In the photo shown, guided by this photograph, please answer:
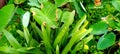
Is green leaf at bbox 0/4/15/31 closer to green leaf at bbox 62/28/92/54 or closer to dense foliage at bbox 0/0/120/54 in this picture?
dense foliage at bbox 0/0/120/54

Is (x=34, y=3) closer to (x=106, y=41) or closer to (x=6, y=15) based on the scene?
(x=6, y=15)

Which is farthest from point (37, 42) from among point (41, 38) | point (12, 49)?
point (12, 49)


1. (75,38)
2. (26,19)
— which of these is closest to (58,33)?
A: (75,38)

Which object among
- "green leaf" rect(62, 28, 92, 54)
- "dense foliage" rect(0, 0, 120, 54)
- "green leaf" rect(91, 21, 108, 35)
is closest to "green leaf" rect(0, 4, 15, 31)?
"dense foliage" rect(0, 0, 120, 54)

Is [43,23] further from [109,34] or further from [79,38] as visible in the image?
[109,34]

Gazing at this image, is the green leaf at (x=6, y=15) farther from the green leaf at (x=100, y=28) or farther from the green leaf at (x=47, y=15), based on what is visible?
the green leaf at (x=100, y=28)
